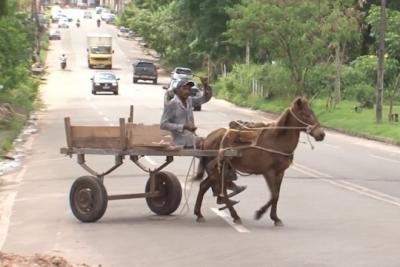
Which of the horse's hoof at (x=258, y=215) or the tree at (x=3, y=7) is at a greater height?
the tree at (x=3, y=7)

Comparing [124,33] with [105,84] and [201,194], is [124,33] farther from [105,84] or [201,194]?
[201,194]

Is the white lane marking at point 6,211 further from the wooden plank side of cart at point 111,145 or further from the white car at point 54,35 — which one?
the white car at point 54,35

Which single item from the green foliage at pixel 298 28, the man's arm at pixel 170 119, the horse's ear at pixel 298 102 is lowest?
the man's arm at pixel 170 119

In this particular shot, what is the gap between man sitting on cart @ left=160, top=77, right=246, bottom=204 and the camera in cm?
1268

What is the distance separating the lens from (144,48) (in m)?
120

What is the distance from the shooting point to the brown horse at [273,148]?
12.0 metres

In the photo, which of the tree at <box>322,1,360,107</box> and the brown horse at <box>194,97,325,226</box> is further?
the tree at <box>322,1,360,107</box>

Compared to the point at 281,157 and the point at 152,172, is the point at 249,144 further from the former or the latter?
the point at 152,172

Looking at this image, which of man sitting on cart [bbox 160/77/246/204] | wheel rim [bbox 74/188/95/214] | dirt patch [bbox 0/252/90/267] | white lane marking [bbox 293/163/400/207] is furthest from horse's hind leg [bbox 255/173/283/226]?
dirt patch [bbox 0/252/90/267]

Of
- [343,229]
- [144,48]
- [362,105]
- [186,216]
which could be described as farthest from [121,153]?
[144,48]

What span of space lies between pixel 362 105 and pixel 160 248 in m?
35.4

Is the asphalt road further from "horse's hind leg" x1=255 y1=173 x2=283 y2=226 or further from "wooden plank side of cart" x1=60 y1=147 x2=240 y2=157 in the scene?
"wooden plank side of cart" x1=60 y1=147 x2=240 y2=157

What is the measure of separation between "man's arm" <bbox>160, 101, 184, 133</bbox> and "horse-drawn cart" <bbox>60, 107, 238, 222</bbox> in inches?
7.0

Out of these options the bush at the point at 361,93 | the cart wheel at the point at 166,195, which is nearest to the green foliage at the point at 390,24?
the bush at the point at 361,93
